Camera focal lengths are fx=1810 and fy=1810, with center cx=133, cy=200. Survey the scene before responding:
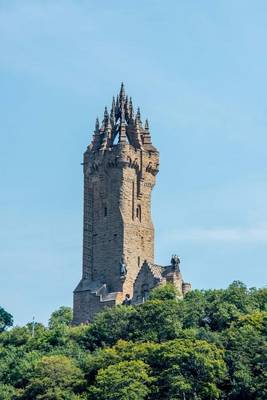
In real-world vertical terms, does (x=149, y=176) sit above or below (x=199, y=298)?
above

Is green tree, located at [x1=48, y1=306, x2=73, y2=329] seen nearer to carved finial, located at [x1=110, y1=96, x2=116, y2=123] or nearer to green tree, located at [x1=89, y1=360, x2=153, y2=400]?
carved finial, located at [x1=110, y1=96, x2=116, y2=123]

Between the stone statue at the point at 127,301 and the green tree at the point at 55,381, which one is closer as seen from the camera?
the green tree at the point at 55,381

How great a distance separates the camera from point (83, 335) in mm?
115562

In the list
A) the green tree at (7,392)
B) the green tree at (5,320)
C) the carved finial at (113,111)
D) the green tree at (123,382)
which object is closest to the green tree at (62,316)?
the green tree at (5,320)

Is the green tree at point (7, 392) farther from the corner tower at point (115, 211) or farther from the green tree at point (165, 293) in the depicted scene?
the corner tower at point (115, 211)

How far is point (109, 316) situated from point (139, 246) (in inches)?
517

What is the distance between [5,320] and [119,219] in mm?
11064

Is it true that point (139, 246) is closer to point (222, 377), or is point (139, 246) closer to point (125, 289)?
point (125, 289)

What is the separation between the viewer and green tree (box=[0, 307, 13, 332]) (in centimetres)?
12738

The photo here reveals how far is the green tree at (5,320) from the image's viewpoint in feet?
418

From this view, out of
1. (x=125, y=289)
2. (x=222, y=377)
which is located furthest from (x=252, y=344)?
(x=125, y=289)

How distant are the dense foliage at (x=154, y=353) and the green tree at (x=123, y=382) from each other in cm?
6

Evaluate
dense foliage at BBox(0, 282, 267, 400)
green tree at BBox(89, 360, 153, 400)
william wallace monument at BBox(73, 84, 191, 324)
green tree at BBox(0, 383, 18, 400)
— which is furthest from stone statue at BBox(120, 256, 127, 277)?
green tree at BBox(89, 360, 153, 400)

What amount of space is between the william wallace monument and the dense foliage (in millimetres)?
5788
